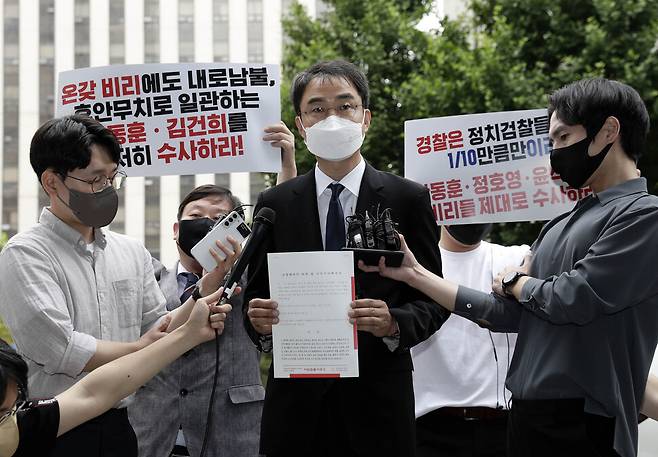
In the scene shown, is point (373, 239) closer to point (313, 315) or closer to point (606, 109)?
point (313, 315)

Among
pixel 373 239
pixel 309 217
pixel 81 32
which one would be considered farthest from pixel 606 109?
pixel 81 32

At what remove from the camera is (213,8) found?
4594 centimetres

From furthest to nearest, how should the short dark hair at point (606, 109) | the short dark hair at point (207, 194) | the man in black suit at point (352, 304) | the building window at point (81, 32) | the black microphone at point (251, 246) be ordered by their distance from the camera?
the building window at point (81, 32) → the short dark hair at point (207, 194) → the short dark hair at point (606, 109) → the man in black suit at point (352, 304) → the black microphone at point (251, 246)

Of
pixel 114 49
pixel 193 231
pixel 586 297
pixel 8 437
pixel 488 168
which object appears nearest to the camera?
pixel 8 437

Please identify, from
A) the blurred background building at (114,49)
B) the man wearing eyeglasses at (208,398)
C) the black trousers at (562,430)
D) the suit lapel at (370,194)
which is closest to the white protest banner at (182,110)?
the man wearing eyeglasses at (208,398)

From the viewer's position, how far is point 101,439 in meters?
3.21

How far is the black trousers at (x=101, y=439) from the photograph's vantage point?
314 centimetres

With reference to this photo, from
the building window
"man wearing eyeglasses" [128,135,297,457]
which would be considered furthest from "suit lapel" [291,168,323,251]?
the building window

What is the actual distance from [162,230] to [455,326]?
132ft

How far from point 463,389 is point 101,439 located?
6.44 feet

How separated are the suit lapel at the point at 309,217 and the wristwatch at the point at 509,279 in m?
0.70

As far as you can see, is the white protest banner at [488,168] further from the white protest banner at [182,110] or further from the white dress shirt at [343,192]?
the white dress shirt at [343,192]

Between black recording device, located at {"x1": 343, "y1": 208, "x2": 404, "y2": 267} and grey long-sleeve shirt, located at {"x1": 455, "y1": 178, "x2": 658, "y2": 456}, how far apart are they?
1.67ft

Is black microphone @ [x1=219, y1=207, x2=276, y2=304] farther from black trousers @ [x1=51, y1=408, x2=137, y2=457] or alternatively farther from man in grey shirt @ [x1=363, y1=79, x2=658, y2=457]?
black trousers @ [x1=51, y1=408, x2=137, y2=457]
